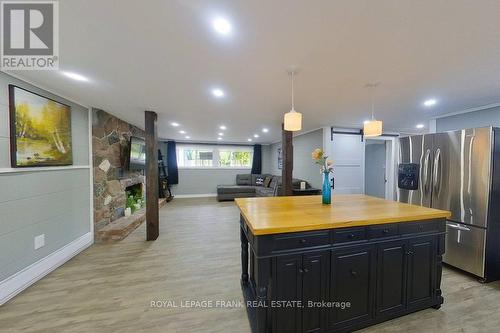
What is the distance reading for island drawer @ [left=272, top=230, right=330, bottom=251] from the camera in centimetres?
144

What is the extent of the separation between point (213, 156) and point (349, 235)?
7.40 meters

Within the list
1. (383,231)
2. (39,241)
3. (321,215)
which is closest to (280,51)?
(321,215)

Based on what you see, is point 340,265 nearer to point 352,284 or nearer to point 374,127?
point 352,284

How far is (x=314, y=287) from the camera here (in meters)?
1.53

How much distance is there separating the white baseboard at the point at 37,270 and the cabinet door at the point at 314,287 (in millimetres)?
2964

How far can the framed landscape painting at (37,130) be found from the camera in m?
2.11

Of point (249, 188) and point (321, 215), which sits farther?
point (249, 188)

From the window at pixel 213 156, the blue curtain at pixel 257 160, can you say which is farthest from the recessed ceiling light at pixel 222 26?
the blue curtain at pixel 257 160

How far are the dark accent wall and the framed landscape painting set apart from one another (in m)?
0.75

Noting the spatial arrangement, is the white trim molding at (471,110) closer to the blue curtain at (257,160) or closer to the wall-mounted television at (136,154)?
the blue curtain at (257,160)

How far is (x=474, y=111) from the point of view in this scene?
3.38 meters

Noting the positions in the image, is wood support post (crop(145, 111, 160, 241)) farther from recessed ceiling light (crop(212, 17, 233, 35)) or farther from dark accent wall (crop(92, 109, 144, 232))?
recessed ceiling light (crop(212, 17, 233, 35))

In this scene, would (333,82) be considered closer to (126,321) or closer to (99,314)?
(126,321)

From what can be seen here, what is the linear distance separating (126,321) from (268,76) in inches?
108
